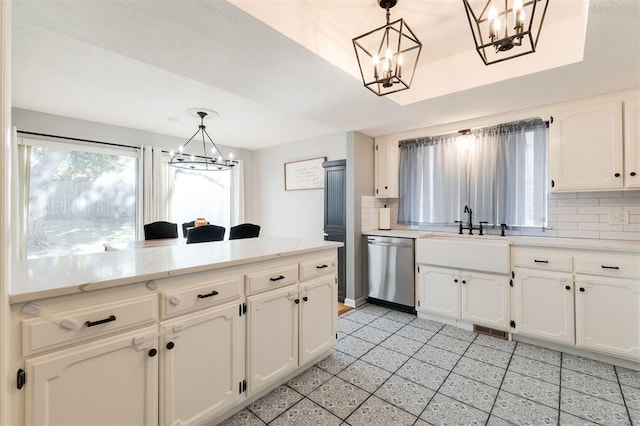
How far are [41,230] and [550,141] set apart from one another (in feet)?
18.6

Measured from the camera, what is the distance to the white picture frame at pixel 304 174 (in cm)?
467

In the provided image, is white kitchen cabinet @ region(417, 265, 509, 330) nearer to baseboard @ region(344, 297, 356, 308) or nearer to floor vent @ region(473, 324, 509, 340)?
floor vent @ region(473, 324, 509, 340)

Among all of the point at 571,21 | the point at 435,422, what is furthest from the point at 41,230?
the point at 571,21

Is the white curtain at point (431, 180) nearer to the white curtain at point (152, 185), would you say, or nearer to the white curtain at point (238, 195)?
the white curtain at point (238, 195)

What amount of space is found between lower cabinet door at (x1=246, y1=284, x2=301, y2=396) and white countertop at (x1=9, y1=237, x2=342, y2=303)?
0.91 feet

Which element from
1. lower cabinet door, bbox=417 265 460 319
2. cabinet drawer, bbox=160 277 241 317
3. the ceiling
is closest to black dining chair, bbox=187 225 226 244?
the ceiling

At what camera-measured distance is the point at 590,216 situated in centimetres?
278

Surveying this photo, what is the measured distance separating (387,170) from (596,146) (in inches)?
80.2

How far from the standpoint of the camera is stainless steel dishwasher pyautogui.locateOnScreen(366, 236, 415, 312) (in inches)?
132

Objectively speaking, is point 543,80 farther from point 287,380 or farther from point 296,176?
point 296,176

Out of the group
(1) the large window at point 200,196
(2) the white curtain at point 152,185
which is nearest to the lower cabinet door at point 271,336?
(2) the white curtain at point 152,185

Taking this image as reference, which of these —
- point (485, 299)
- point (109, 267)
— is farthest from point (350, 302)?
point (109, 267)

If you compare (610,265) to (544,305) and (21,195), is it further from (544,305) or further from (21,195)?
(21,195)

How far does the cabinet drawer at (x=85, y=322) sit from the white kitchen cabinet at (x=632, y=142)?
140 inches
